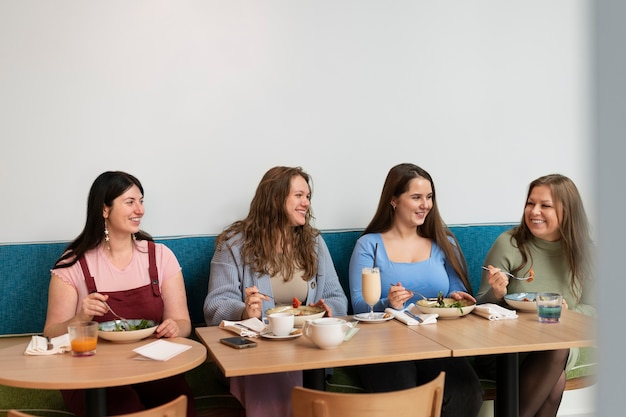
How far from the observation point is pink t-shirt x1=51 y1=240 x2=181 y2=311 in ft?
8.45

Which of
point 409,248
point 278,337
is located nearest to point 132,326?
point 278,337

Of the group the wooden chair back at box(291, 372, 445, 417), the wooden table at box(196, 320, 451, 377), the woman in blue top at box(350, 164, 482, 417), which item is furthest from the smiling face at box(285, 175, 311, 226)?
the wooden chair back at box(291, 372, 445, 417)

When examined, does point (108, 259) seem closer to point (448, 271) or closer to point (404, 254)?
point (404, 254)

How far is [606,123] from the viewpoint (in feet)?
0.56

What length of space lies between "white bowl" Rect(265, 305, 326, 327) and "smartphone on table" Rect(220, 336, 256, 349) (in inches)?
6.7

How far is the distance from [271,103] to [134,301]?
1328 mm

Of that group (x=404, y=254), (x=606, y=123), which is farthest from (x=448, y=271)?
(x=606, y=123)

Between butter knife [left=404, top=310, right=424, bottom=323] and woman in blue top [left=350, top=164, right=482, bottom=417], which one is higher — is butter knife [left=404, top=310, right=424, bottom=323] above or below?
below

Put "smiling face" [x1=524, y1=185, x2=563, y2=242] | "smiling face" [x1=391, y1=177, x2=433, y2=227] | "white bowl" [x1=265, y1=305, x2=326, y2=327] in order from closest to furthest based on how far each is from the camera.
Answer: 1. "white bowl" [x1=265, y1=305, x2=326, y2=327]
2. "smiling face" [x1=524, y1=185, x2=563, y2=242]
3. "smiling face" [x1=391, y1=177, x2=433, y2=227]

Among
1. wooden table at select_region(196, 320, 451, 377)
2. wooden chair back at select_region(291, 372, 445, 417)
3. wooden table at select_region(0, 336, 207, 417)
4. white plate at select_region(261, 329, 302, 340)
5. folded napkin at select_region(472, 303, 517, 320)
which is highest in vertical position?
folded napkin at select_region(472, 303, 517, 320)

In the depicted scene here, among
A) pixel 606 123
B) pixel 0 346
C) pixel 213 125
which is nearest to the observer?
pixel 606 123

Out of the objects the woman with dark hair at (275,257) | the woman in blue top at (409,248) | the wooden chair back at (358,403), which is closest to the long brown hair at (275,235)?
the woman with dark hair at (275,257)

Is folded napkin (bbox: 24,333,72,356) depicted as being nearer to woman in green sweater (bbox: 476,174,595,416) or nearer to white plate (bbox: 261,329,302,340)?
white plate (bbox: 261,329,302,340)

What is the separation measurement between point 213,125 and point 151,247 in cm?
89
